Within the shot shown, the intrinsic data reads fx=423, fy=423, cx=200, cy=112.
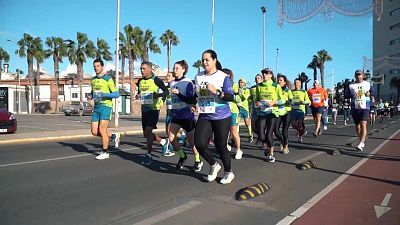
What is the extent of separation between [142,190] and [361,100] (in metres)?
7.02

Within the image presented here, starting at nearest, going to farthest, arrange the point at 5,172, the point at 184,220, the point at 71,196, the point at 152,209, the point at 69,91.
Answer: the point at 184,220, the point at 152,209, the point at 71,196, the point at 5,172, the point at 69,91

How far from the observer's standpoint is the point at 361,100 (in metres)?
10.8

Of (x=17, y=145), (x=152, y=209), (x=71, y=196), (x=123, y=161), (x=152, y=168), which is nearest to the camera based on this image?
(x=152, y=209)

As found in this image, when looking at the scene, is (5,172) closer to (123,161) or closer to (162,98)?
(123,161)

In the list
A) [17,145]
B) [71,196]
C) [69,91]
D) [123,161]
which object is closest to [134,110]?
[69,91]

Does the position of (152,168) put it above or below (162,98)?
below

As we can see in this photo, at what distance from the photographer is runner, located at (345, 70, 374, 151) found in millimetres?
10797

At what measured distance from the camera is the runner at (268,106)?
29.2 feet

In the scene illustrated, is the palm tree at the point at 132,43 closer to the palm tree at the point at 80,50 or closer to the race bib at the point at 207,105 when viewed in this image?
the palm tree at the point at 80,50

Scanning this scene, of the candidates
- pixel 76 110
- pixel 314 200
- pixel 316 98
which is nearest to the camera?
pixel 314 200

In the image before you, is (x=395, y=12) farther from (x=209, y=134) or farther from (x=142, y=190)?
(x=142, y=190)

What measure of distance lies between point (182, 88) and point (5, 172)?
3414 mm

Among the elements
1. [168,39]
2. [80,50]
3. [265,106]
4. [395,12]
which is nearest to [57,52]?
[80,50]

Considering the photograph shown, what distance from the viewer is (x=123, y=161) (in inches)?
350
